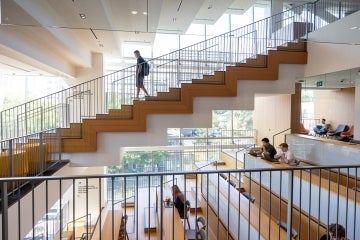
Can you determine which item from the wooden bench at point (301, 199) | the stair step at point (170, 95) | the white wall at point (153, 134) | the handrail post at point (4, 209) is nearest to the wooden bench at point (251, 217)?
the wooden bench at point (301, 199)

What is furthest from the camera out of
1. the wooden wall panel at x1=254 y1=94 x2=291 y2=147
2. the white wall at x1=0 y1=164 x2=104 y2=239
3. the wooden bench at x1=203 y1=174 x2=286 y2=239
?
the wooden wall panel at x1=254 y1=94 x2=291 y2=147

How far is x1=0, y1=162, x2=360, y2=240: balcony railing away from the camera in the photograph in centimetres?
219

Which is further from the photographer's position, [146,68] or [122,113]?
[146,68]

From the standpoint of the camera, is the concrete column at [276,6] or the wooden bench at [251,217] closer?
the wooden bench at [251,217]

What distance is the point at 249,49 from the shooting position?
690 centimetres

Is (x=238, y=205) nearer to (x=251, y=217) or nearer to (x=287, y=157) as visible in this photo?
(x=251, y=217)

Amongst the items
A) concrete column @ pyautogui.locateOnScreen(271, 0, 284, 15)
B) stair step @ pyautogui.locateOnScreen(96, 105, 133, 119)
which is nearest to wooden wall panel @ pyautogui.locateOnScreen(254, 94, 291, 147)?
concrete column @ pyautogui.locateOnScreen(271, 0, 284, 15)

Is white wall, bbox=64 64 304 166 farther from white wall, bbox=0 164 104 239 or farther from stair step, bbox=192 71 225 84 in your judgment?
white wall, bbox=0 164 104 239

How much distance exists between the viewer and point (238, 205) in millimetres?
3223

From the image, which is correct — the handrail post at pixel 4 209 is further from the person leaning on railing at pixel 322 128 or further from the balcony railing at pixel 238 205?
the person leaning on railing at pixel 322 128

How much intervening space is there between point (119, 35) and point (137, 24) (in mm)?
972

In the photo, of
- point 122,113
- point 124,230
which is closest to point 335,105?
point 122,113

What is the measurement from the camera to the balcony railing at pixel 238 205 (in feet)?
7.20

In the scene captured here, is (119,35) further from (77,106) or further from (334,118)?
(334,118)
